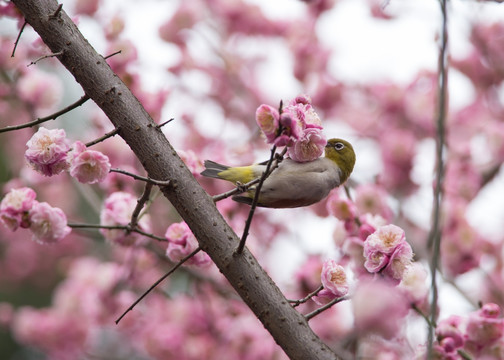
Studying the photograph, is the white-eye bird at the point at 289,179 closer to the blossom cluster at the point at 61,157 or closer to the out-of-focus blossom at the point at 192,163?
the out-of-focus blossom at the point at 192,163

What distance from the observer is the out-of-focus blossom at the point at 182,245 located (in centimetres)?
194

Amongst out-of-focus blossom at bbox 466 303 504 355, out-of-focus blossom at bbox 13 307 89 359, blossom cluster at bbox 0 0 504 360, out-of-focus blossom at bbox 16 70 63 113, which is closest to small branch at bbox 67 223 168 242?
blossom cluster at bbox 0 0 504 360

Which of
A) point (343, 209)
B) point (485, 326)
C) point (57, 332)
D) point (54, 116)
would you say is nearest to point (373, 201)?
point (343, 209)

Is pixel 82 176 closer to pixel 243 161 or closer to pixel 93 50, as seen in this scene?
pixel 93 50

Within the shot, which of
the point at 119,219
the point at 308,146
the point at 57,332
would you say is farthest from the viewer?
the point at 57,332

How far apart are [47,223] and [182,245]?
476 mm

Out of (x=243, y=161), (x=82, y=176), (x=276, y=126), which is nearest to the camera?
(x=276, y=126)

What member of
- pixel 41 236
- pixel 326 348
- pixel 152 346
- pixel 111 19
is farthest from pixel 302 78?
pixel 326 348

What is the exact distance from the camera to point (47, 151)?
160 centimetres

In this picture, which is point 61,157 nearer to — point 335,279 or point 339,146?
point 335,279

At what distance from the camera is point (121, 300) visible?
155 inches

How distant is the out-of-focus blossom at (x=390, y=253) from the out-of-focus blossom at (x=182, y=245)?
23.4 inches

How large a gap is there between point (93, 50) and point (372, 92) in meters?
3.72

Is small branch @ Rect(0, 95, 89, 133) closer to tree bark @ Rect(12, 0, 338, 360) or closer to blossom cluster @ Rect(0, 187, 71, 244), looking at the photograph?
tree bark @ Rect(12, 0, 338, 360)
